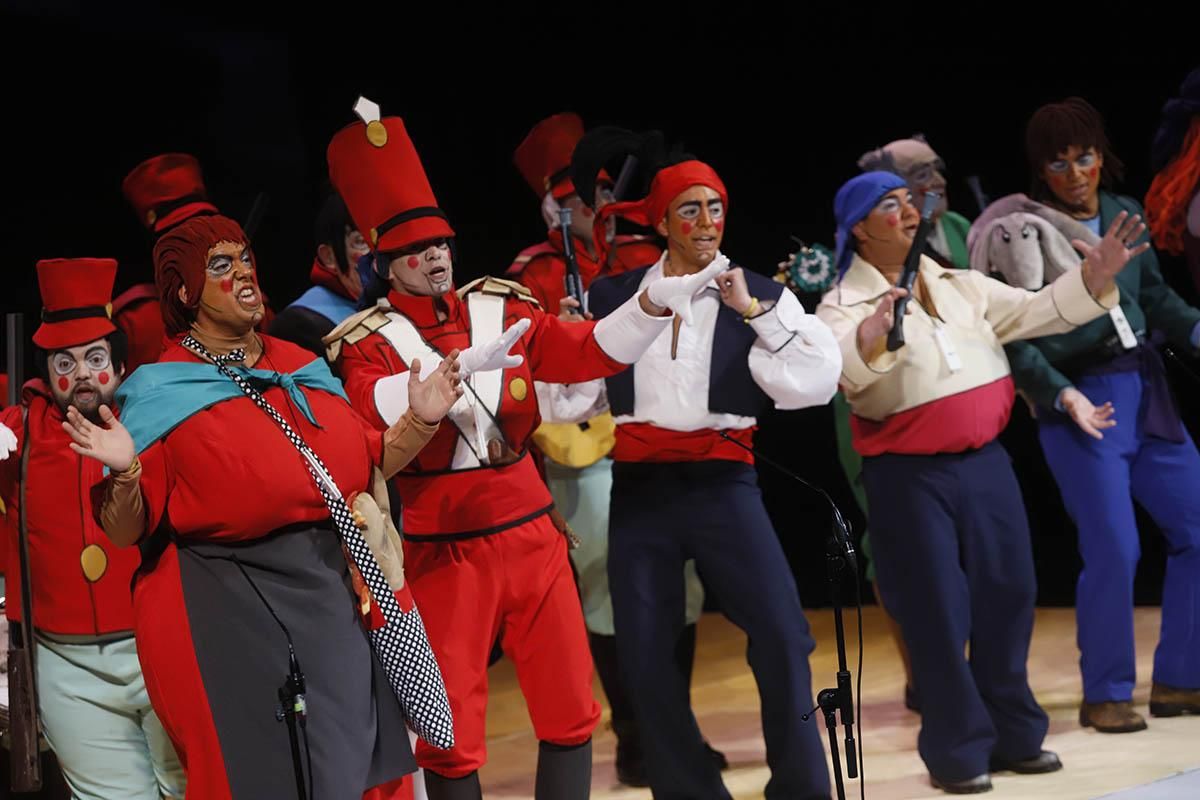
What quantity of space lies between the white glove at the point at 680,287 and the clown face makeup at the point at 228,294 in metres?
1.00

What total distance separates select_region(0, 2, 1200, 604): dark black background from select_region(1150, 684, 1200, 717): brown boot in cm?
199

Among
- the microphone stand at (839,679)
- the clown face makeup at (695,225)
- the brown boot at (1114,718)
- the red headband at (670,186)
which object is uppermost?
the red headband at (670,186)

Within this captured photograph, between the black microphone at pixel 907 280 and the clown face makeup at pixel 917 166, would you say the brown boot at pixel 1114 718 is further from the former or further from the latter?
the clown face makeup at pixel 917 166

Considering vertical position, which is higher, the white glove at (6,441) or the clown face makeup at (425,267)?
the clown face makeup at (425,267)

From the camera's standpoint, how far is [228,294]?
12.3 feet

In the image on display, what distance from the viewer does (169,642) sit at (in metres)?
3.61

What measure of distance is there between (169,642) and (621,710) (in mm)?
2379

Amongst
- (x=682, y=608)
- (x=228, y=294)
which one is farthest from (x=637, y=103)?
(x=228, y=294)

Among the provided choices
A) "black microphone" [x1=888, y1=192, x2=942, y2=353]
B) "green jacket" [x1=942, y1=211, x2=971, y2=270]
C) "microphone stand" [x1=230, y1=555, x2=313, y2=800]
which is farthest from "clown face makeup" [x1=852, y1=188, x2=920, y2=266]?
"microphone stand" [x1=230, y1=555, x2=313, y2=800]

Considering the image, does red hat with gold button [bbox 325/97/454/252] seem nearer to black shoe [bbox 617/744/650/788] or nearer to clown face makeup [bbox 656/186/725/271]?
clown face makeup [bbox 656/186/725/271]

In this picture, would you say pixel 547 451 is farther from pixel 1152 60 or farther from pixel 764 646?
pixel 1152 60

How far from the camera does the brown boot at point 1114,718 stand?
220 inches

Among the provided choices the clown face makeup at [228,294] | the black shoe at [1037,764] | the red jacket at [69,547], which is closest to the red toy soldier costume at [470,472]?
the clown face makeup at [228,294]

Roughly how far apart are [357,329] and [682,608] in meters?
1.25
